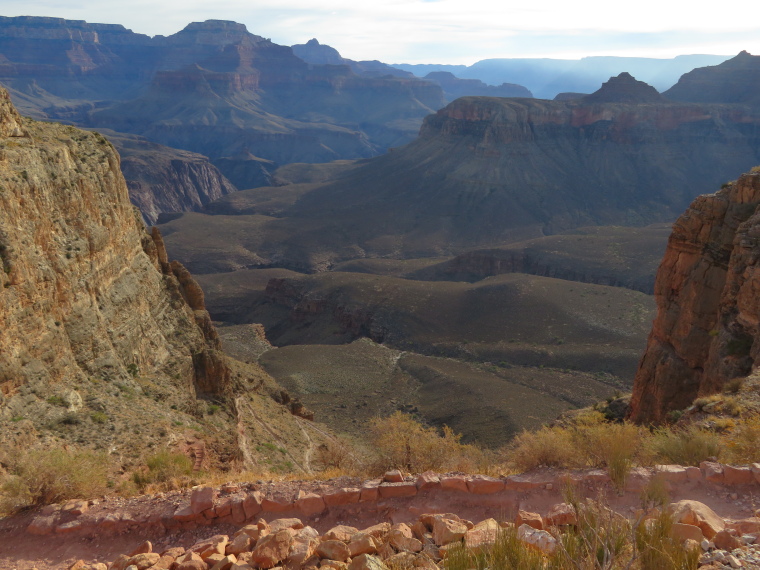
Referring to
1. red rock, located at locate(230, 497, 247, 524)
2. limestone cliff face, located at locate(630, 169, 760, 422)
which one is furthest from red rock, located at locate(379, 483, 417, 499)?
limestone cliff face, located at locate(630, 169, 760, 422)

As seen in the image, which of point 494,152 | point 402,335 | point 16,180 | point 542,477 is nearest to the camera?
point 542,477

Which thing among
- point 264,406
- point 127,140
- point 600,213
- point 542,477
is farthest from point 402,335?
point 127,140

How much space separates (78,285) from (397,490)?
1665cm

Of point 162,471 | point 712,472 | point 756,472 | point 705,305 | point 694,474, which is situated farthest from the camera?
point 705,305

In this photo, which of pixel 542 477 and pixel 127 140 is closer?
pixel 542 477

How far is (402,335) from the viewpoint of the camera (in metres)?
64.9

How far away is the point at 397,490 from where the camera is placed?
12898 millimetres

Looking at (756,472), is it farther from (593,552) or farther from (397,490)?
(397,490)

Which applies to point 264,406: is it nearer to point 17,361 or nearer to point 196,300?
point 196,300

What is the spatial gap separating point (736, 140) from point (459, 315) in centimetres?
11850

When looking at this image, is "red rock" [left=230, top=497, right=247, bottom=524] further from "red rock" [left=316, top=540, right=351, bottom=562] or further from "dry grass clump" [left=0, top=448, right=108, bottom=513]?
"dry grass clump" [left=0, top=448, right=108, bottom=513]

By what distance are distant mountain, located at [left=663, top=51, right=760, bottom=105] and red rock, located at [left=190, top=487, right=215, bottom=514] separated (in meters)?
181

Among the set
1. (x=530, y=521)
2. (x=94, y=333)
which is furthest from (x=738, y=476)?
(x=94, y=333)

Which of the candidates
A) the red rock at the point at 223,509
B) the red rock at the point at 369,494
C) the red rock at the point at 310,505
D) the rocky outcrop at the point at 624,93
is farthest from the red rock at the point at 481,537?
the rocky outcrop at the point at 624,93
